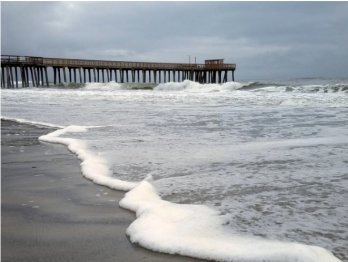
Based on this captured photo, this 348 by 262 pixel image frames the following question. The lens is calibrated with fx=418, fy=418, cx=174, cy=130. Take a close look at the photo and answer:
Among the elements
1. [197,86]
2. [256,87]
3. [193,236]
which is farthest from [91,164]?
[197,86]

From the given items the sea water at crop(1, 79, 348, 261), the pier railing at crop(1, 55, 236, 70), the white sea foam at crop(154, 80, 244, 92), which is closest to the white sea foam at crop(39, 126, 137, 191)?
the sea water at crop(1, 79, 348, 261)

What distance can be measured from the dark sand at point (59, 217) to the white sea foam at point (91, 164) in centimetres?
10

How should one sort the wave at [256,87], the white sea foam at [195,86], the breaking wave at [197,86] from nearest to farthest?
the wave at [256,87] < the breaking wave at [197,86] < the white sea foam at [195,86]

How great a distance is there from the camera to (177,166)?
15.3 feet

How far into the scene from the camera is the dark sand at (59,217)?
237cm

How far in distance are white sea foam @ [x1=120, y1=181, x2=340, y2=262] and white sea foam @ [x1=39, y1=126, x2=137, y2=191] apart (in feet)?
2.04

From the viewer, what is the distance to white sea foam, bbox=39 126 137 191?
3.92 m

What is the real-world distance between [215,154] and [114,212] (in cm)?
235

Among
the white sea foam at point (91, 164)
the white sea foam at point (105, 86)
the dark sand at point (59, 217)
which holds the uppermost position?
the dark sand at point (59, 217)

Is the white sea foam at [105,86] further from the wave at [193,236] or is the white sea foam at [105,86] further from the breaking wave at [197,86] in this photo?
the wave at [193,236]

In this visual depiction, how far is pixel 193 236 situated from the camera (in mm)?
2619

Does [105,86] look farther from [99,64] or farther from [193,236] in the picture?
[193,236]

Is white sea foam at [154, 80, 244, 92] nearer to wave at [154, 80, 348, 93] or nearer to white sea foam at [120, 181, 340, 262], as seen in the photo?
wave at [154, 80, 348, 93]

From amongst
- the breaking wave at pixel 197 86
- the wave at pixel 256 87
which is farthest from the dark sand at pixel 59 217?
the breaking wave at pixel 197 86
